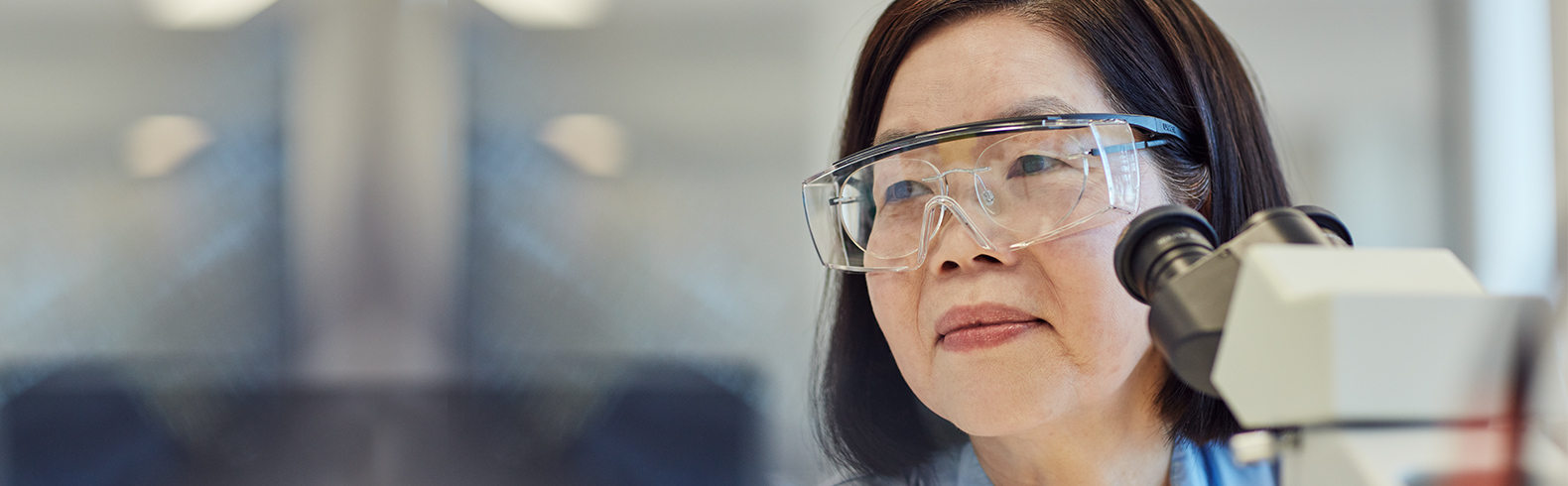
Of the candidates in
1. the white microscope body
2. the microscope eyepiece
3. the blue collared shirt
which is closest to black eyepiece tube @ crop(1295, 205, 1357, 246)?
the microscope eyepiece

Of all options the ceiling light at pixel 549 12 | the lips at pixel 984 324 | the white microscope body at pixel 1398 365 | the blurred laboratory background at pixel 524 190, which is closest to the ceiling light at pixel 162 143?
the blurred laboratory background at pixel 524 190

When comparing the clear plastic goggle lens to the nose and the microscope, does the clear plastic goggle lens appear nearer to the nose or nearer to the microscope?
the nose

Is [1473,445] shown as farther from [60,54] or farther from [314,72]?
[60,54]

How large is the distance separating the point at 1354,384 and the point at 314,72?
1.91 m

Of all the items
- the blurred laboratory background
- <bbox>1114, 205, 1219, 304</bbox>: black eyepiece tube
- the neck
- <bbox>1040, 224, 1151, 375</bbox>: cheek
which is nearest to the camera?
<bbox>1114, 205, 1219, 304</bbox>: black eyepiece tube

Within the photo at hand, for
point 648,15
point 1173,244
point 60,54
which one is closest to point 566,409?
point 648,15

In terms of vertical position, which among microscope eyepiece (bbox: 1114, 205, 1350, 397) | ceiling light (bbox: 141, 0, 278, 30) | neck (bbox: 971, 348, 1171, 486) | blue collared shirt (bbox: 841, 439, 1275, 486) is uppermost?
ceiling light (bbox: 141, 0, 278, 30)

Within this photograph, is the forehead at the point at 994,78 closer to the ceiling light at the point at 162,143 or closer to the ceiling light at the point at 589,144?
the ceiling light at the point at 589,144

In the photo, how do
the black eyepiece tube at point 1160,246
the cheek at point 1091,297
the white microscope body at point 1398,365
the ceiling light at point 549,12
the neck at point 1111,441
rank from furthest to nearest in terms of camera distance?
the ceiling light at point 549,12 < the neck at point 1111,441 < the cheek at point 1091,297 < the black eyepiece tube at point 1160,246 < the white microscope body at point 1398,365

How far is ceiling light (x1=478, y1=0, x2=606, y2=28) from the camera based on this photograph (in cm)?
186

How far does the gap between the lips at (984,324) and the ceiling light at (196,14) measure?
162 cm

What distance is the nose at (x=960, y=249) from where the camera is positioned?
83cm

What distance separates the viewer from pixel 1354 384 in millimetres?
360

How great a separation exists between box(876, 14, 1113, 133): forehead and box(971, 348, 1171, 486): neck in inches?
11.3
